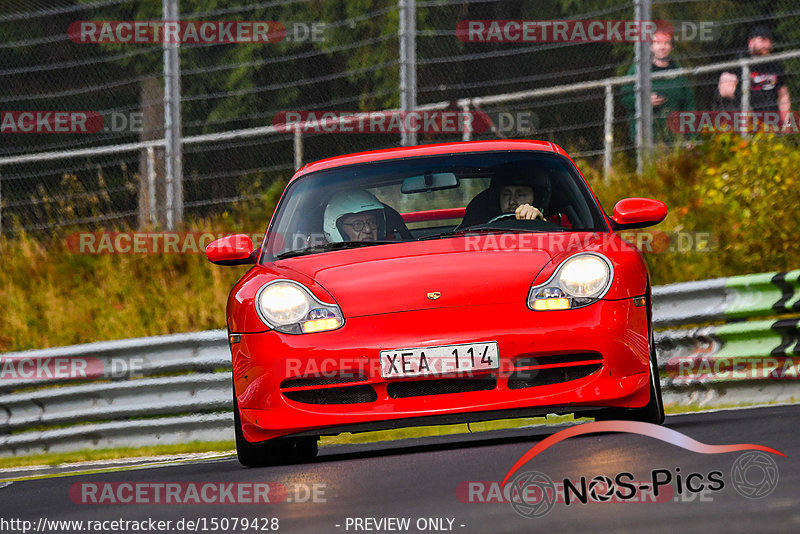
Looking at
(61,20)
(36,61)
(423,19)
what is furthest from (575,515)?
(61,20)

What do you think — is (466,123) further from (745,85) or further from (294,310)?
(294,310)

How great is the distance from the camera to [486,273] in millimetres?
5461

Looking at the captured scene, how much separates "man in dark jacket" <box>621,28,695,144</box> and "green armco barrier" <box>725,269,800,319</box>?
13.4ft

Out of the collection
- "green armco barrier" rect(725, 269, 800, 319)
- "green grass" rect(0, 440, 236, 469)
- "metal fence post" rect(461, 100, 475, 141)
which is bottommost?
"green grass" rect(0, 440, 236, 469)

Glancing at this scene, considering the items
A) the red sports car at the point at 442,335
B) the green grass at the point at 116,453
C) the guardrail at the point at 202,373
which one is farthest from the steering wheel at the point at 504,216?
the green grass at the point at 116,453

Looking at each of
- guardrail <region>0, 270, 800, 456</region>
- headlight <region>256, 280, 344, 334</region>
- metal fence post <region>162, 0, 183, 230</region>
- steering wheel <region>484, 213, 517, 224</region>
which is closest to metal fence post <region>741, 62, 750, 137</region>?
guardrail <region>0, 270, 800, 456</region>

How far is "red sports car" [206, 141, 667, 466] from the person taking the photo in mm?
5273

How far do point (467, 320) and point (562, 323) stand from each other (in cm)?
38

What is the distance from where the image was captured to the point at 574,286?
5.41m

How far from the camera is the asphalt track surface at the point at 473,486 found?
15.5 feet

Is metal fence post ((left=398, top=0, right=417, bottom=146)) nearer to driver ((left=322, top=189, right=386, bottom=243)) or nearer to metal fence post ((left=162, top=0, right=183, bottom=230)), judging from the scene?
metal fence post ((left=162, top=0, right=183, bottom=230))

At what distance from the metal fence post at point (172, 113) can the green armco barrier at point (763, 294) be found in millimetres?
5892

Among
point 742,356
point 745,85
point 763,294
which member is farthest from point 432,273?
point 745,85

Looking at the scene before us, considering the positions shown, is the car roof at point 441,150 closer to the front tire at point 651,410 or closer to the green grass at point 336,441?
the front tire at point 651,410
